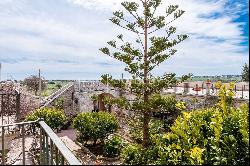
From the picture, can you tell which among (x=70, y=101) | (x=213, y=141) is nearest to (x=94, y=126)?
(x=70, y=101)

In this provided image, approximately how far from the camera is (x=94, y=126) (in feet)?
53.9

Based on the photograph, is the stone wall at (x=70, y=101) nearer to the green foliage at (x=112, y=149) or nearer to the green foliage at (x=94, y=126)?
the green foliage at (x=94, y=126)

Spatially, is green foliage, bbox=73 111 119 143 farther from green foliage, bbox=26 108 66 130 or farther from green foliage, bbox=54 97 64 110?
green foliage, bbox=54 97 64 110

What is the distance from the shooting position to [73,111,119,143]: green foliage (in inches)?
649

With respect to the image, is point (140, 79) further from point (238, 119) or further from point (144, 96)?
point (238, 119)

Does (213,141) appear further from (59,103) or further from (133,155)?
(59,103)

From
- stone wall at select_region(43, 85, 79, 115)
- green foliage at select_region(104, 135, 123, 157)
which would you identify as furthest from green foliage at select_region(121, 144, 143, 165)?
stone wall at select_region(43, 85, 79, 115)

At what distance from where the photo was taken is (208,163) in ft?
15.5

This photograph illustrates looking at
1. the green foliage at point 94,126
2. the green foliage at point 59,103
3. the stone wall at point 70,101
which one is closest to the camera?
the green foliage at point 94,126

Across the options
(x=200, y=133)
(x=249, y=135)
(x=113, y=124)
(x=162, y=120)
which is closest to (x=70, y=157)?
(x=249, y=135)

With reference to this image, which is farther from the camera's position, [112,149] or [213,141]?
[112,149]

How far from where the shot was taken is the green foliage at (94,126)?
54.1 ft

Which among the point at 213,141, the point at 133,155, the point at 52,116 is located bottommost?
the point at 133,155

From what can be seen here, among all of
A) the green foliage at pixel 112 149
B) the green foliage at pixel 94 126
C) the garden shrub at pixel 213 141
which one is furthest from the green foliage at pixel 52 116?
the garden shrub at pixel 213 141
